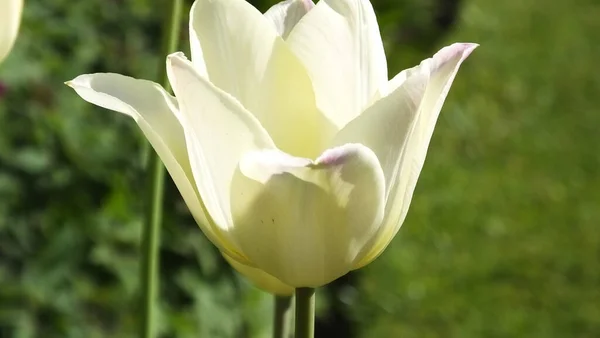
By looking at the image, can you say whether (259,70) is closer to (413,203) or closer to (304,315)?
(304,315)

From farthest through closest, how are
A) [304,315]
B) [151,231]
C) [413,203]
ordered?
1. [413,203]
2. [151,231]
3. [304,315]

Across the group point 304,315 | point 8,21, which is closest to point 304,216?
point 304,315

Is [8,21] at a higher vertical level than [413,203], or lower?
lower

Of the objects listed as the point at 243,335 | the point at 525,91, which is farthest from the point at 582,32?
the point at 243,335

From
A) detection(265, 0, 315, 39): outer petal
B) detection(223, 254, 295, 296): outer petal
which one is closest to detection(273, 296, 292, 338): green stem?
detection(223, 254, 295, 296): outer petal

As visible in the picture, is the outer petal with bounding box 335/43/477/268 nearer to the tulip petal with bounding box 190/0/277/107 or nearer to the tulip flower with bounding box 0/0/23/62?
the tulip petal with bounding box 190/0/277/107

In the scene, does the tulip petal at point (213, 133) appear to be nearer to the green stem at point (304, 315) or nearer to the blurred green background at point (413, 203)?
the green stem at point (304, 315)

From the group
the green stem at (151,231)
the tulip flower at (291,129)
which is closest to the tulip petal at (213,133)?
the tulip flower at (291,129)

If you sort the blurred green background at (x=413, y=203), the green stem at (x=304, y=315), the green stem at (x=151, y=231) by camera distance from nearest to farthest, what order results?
the green stem at (x=304, y=315), the green stem at (x=151, y=231), the blurred green background at (x=413, y=203)
